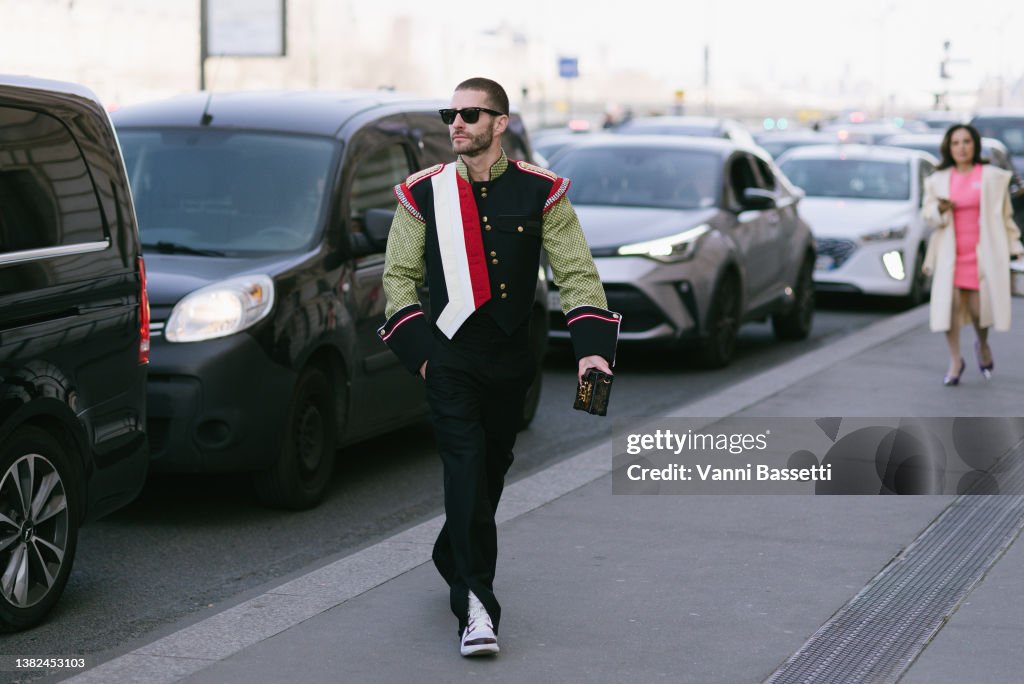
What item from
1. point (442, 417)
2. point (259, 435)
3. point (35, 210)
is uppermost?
point (35, 210)

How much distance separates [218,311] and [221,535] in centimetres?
92

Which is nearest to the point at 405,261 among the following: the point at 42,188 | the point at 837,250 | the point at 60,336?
the point at 60,336

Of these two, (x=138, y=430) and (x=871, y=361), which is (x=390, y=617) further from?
(x=871, y=361)

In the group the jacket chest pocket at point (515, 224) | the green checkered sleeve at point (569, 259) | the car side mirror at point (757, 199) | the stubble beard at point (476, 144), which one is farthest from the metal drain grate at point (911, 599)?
the car side mirror at point (757, 199)

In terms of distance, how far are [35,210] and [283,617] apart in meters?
1.56

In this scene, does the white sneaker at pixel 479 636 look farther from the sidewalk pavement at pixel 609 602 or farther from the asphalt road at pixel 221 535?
the asphalt road at pixel 221 535

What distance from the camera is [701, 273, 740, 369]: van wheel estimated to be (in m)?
12.1

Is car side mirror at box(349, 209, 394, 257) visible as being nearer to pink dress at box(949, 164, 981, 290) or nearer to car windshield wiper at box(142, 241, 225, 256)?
car windshield wiper at box(142, 241, 225, 256)

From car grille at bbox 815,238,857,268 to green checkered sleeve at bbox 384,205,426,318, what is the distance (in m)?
12.0

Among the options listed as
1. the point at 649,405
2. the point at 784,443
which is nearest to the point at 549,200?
the point at 784,443

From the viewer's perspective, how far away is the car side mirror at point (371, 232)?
7.64 meters

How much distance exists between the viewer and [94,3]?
4969cm

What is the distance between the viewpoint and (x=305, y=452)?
24.7 ft

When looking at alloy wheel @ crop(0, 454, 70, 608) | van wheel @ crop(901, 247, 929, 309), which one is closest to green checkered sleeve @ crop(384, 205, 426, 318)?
alloy wheel @ crop(0, 454, 70, 608)
